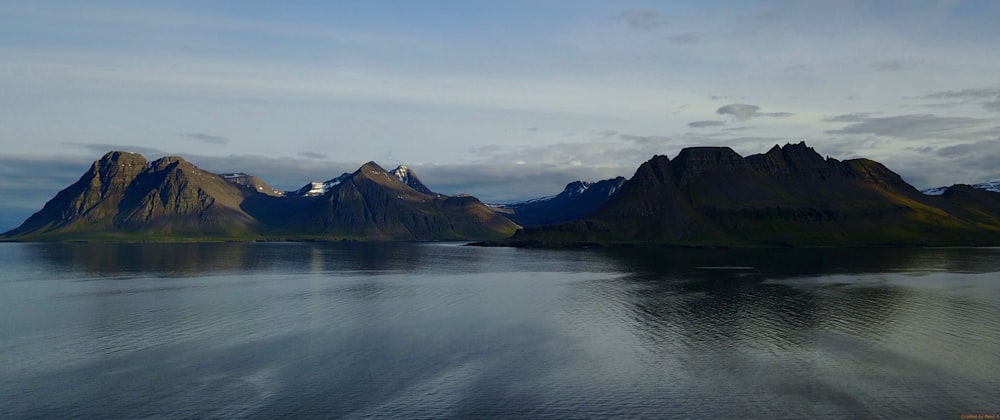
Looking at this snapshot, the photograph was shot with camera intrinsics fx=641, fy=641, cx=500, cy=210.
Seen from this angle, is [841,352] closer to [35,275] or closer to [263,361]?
[263,361]

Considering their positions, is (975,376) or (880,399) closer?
(880,399)

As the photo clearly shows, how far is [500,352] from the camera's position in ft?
246

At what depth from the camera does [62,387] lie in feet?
191

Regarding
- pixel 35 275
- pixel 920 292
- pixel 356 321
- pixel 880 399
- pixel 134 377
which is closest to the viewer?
pixel 880 399

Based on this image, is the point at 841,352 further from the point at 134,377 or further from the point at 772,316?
the point at 134,377

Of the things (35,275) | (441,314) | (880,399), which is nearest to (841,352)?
(880,399)

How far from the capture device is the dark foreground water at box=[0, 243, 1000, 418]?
54.4 meters

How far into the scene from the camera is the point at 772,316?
100812 millimetres

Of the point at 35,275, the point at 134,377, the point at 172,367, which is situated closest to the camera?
the point at 134,377

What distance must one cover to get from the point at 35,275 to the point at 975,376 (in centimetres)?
20666

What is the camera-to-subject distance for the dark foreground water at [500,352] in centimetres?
5441

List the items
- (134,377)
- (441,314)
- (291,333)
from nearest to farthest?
(134,377), (291,333), (441,314)

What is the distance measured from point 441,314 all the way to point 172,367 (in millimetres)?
45559

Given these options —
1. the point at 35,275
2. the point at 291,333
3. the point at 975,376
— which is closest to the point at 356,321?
the point at 291,333
